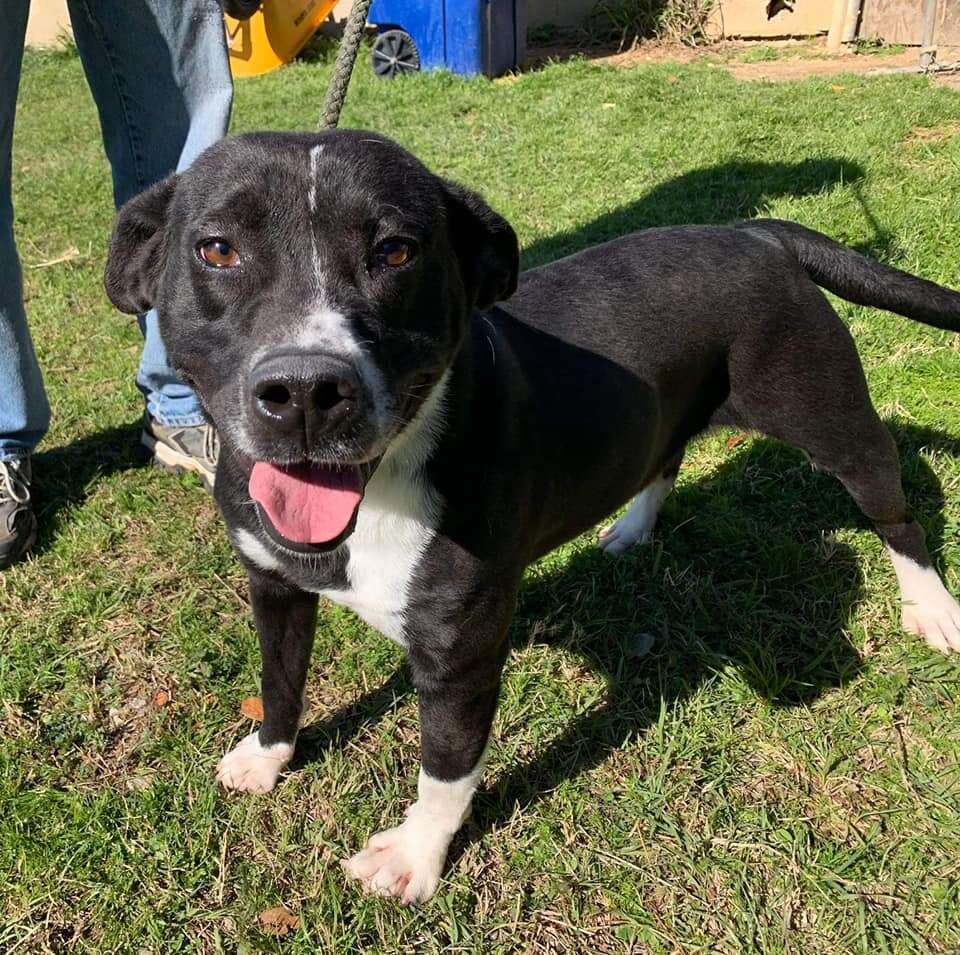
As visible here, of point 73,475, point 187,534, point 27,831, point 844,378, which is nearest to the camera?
point 27,831

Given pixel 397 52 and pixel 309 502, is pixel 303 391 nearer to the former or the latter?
pixel 309 502

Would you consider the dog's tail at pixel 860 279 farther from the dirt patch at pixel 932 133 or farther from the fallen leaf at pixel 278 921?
the dirt patch at pixel 932 133

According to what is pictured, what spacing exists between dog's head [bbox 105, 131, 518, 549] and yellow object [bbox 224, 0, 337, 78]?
9.10 meters

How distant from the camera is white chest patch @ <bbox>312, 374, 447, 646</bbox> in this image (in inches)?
80.3

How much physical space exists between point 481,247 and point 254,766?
5.12ft

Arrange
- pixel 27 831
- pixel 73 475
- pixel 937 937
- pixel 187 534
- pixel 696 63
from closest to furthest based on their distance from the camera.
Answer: pixel 937 937
pixel 27 831
pixel 187 534
pixel 73 475
pixel 696 63

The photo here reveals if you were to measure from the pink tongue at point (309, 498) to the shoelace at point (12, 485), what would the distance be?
205 centimetres

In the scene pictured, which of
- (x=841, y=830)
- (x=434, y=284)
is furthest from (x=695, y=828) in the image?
(x=434, y=284)

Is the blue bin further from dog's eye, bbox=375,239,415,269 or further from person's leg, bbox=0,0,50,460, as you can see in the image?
dog's eye, bbox=375,239,415,269

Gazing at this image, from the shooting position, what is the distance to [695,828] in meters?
2.52

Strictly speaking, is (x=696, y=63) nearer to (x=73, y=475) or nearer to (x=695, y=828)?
(x=73, y=475)

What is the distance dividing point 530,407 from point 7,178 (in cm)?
228

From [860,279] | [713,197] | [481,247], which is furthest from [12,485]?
[713,197]

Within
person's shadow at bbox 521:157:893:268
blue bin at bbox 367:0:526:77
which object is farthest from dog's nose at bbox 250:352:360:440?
blue bin at bbox 367:0:526:77
